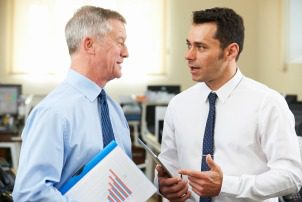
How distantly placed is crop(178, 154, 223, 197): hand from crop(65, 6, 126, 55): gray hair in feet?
1.69

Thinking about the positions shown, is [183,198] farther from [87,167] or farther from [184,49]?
[184,49]

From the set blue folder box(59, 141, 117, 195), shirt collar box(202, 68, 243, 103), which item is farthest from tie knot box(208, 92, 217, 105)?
blue folder box(59, 141, 117, 195)

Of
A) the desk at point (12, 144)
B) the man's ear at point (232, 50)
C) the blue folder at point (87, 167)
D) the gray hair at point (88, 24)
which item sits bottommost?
the desk at point (12, 144)

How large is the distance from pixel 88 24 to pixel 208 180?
0.62m

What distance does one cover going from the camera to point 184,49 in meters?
7.68

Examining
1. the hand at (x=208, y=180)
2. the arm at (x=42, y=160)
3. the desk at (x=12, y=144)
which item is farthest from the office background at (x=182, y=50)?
the arm at (x=42, y=160)

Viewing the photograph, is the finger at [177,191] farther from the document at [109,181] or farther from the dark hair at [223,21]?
the dark hair at [223,21]

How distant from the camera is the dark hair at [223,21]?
1.78m

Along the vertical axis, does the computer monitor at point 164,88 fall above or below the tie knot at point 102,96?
below

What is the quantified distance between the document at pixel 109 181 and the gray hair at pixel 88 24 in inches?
13.8

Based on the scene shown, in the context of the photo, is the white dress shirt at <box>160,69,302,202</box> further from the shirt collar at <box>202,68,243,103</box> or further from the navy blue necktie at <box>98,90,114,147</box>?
the navy blue necktie at <box>98,90,114,147</box>

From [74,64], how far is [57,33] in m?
6.04

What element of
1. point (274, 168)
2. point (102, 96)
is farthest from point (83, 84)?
point (274, 168)

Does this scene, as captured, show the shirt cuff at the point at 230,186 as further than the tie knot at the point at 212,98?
No
